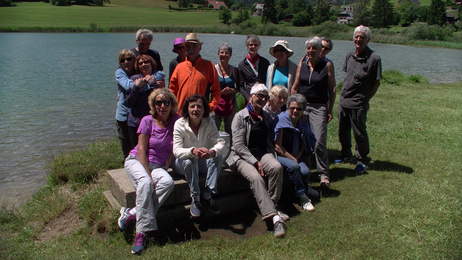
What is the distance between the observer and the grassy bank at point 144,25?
72500mm

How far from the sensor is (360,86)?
22.0ft

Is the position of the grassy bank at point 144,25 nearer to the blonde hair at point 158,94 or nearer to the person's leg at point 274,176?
the person's leg at point 274,176

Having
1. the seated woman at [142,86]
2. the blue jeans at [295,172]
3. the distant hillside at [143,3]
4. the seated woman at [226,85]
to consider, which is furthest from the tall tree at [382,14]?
the seated woman at [142,86]

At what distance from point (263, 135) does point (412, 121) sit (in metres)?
7.04

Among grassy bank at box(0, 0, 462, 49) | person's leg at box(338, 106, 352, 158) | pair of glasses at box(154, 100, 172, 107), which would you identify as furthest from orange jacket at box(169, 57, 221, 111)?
grassy bank at box(0, 0, 462, 49)

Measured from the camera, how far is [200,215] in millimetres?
Result: 5051

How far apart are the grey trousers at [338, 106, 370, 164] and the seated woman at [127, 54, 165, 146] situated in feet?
11.1

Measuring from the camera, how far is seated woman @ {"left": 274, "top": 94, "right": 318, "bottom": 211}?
560 cm

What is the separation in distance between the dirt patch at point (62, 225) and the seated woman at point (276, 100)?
10.5 feet

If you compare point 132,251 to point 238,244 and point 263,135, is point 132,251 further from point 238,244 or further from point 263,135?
point 263,135

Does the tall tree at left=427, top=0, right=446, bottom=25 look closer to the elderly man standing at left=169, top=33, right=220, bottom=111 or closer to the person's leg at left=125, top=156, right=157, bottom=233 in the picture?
the elderly man standing at left=169, top=33, right=220, bottom=111

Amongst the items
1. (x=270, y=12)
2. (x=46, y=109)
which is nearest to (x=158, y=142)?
(x=46, y=109)

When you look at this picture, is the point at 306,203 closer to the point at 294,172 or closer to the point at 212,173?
the point at 294,172

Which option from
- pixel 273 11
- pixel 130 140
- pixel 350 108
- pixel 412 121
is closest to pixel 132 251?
pixel 130 140
